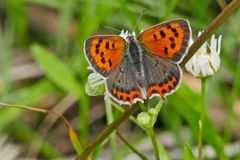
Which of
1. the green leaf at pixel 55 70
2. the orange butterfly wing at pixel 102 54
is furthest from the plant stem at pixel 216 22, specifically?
the green leaf at pixel 55 70

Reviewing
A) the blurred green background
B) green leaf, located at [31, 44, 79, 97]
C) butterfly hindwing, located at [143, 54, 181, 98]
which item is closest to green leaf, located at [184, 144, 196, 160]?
butterfly hindwing, located at [143, 54, 181, 98]

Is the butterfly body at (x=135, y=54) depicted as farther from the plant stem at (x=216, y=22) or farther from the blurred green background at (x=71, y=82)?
the blurred green background at (x=71, y=82)

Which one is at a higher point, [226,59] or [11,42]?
[11,42]

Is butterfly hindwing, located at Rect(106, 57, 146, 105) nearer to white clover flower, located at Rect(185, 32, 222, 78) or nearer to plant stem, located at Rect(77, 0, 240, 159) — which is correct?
plant stem, located at Rect(77, 0, 240, 159)

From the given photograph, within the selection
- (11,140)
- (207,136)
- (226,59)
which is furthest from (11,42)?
(207,136)

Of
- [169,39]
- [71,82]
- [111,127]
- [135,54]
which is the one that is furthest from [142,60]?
[71,82]

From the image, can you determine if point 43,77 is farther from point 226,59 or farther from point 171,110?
point 226,59

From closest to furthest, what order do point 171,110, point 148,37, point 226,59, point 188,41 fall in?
point 188,41 < point 148,37 < point 226,59 < point 171,110

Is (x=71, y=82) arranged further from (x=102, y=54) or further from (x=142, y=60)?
(x=102, y=54)
